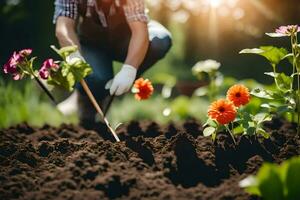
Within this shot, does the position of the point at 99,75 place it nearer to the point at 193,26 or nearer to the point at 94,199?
the point at 94,199

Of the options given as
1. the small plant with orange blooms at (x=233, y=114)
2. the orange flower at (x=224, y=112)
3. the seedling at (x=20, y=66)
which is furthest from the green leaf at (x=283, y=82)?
the seedling at (x=20, y=66)

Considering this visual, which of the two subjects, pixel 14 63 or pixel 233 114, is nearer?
pixel 233 114

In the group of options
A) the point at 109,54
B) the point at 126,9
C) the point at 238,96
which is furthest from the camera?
the point at 109,54

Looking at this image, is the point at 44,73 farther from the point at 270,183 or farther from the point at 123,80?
the point at 270,183

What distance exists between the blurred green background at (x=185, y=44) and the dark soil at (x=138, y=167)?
73 centimetres

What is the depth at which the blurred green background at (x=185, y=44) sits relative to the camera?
411 cm

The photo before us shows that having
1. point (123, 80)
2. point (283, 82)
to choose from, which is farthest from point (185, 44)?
point (283, 82)

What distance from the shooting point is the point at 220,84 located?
391 cm

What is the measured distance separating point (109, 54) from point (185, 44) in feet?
29.9

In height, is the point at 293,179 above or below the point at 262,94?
below

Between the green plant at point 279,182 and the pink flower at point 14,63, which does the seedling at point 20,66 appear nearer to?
the pink flower at point 14,63

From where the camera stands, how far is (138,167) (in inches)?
83.3

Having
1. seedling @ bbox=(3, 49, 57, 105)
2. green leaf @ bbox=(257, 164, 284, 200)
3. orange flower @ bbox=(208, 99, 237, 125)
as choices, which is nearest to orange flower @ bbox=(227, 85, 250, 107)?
orange flower @ bbox=(208, 99, 237, 125)

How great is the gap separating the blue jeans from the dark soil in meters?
0.91
